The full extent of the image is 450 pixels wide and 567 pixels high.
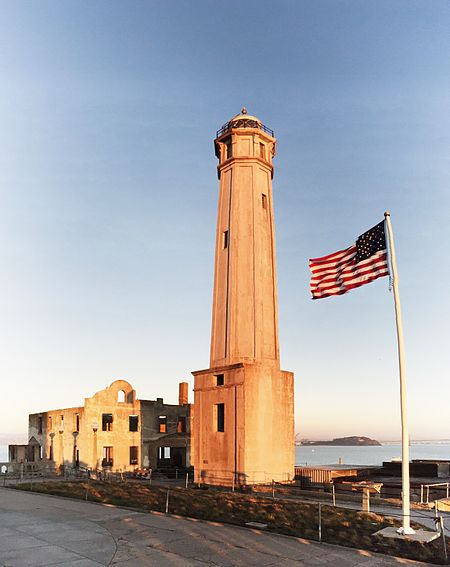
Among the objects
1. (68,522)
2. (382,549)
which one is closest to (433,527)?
(382,549)

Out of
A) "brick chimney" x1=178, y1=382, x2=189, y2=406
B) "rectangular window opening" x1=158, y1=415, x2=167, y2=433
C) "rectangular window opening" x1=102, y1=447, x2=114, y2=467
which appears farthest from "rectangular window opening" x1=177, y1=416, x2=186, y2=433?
"rectangular window opening" x1=102, y1=447, x2=114, y2=467

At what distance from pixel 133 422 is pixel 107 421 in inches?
98.2

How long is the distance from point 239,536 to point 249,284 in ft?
63.5

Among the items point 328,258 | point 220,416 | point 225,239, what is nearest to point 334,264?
point 328,258

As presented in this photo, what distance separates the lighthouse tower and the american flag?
41.0 ft

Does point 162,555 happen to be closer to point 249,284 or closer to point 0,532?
point 0,532

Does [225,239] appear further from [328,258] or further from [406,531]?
[406,531]

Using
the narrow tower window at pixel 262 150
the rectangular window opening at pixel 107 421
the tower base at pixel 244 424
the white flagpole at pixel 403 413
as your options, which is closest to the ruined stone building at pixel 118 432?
the rectangular window opening at pixel 107 421

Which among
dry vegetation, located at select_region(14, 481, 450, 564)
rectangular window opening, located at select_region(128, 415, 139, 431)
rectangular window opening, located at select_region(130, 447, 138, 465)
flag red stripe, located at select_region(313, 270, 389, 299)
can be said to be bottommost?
rectangular window opening, located at select_region(130, 447, 138, 465)

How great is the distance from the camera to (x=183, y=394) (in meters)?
52.5

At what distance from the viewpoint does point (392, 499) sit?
2248 cm

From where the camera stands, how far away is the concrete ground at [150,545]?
13758 mm

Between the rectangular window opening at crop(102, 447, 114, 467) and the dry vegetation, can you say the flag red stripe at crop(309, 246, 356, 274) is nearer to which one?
the dry vegetation

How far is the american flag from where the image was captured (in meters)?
18.8
